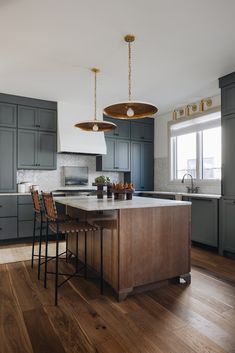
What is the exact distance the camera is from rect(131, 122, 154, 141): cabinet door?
5949 millimetres

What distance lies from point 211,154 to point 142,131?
1.88 meters

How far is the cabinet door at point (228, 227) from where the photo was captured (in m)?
3.64

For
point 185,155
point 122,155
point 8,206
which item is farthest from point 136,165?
point 8,206

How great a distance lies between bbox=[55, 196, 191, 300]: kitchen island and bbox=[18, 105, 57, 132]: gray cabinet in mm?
2773

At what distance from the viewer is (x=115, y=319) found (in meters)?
2.00

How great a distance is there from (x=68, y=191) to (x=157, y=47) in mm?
3065

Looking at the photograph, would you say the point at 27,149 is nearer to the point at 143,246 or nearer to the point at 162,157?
the point at 162,157

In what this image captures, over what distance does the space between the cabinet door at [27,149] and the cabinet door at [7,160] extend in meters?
0.11

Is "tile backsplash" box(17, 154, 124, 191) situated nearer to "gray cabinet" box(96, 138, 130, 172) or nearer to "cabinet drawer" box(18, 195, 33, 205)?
"gray cabinet" box(96, 138, 130, 172)

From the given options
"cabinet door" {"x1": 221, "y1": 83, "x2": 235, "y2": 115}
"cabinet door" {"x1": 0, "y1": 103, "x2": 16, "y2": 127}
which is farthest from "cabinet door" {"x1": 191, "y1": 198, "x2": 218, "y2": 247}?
"cabinet door" {"x1": 0, "y1": 103, "x2": 16, "y2": 127}

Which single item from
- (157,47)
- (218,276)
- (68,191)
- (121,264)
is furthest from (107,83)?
(218,276)

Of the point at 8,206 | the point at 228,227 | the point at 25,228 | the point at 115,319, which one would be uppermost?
the point at 8,206

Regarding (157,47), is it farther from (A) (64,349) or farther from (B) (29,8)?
(A) (64,349)

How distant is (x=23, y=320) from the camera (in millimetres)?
1992
